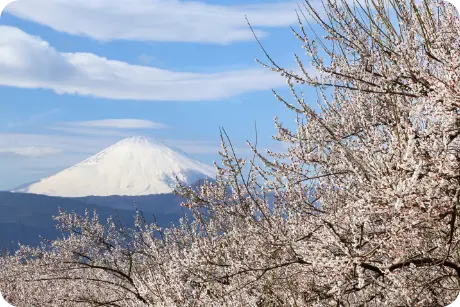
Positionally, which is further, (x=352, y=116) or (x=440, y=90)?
(x=352, y=116)

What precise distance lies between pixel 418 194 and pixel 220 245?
3.82 metres

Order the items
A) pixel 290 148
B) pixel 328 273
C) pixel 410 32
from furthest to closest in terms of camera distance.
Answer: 1. pixel 290 148
2. pixel 410 32
3. pixel 328 273

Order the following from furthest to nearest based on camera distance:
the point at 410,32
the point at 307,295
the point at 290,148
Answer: the point at 290,148 < the point at 307,295 < the point at 410,32

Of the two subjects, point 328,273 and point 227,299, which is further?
point 227,299

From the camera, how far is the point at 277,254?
636 cm

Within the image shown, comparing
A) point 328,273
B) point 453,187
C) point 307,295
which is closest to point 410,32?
point 453,187

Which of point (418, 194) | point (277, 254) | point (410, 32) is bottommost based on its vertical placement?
point (277, 254)

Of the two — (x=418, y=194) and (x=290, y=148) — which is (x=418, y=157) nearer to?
(x=418, y=194)

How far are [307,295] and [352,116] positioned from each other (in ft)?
6.38

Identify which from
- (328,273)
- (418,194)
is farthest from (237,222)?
(418,194)

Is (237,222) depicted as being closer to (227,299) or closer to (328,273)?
(227,299)

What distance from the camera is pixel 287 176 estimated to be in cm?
638

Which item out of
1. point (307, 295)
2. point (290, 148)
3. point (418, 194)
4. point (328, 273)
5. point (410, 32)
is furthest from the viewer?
point (290, 148)

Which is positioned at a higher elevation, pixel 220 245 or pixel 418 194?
pixel 418 194
